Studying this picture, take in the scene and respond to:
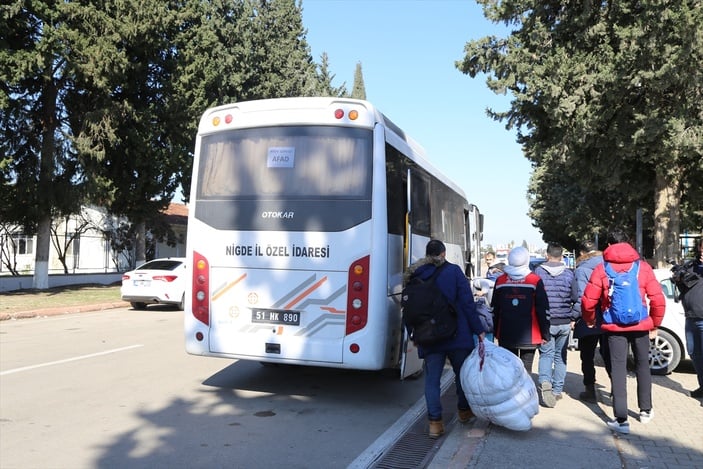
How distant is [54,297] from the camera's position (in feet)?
66.4

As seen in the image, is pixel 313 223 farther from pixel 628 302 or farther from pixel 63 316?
pixel 63 316

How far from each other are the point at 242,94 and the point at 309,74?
5291 mm

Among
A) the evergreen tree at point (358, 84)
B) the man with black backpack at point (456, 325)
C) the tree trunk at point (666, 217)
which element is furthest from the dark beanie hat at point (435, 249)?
the evergreen tree at point (358, 84)

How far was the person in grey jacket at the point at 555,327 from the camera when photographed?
657 cm

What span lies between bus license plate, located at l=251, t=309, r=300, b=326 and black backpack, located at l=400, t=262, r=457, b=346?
1.56 metres

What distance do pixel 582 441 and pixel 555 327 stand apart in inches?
62.2

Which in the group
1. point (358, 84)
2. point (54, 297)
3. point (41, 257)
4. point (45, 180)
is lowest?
point (54, 297)

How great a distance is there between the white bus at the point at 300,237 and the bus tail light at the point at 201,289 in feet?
0.05

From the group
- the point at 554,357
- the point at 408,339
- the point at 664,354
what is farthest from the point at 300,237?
the point at 664,354

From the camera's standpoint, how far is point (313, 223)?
672 centimetres

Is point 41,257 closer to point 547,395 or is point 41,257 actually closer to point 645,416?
point 547,395

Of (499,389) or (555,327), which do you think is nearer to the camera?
(499,389)

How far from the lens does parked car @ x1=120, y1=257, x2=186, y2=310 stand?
56.6 ft

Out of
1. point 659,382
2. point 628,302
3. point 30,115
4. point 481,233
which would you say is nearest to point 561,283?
point 628,302
